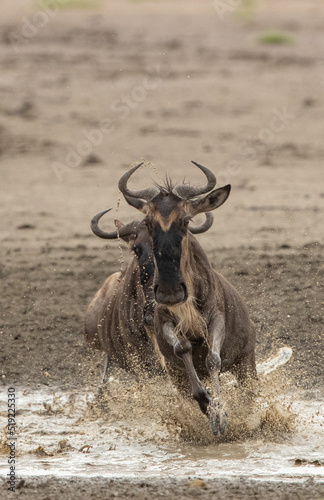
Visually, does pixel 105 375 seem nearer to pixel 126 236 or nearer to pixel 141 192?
pixel 126 236

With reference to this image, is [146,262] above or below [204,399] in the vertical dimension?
above

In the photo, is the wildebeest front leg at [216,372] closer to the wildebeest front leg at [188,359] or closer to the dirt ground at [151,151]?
the wildebeest front leg at [188,359]

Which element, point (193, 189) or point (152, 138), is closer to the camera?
point (193, 189)

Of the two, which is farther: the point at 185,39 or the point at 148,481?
the point at 185,39

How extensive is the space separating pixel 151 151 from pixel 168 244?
9.09 metres

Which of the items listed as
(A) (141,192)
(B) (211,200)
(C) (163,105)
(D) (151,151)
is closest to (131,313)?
(A) (141,192)

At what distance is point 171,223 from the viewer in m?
6.46

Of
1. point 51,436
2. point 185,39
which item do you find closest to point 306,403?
point 51,436

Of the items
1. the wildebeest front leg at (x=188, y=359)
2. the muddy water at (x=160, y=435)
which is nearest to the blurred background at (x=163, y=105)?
the muddy water at (x=160, y=435)

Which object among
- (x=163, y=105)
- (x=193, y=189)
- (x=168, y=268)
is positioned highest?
(x=163, y=105)

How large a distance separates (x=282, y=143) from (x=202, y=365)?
9.06 meters

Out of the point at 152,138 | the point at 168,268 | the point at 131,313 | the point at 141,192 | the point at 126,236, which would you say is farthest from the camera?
the point at 152,138

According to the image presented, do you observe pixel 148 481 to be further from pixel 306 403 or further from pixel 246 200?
pixel 246 200

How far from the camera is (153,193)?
675cm
